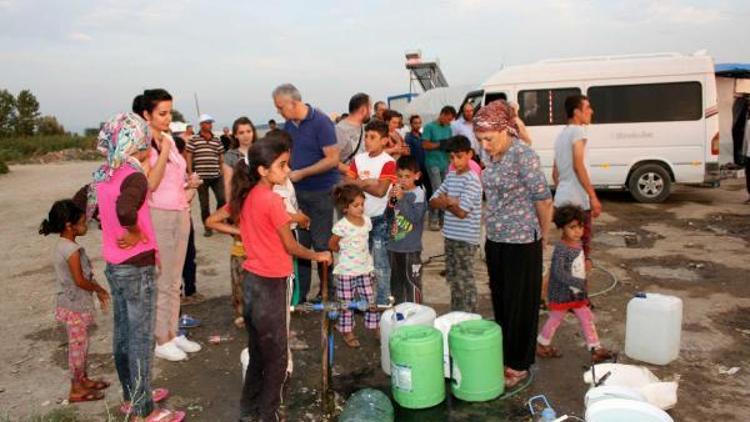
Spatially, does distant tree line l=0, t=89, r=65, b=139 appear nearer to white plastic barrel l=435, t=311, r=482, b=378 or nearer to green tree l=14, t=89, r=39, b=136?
green tree l=14, t=89, r=39, b=136

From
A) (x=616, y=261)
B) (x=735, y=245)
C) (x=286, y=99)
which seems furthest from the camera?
(x=735, y=245)

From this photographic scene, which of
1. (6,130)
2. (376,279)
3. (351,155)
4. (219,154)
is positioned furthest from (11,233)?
(6,130)

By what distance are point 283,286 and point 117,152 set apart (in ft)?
4.04

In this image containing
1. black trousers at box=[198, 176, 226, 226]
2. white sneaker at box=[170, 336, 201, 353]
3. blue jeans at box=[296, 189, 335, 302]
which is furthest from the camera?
black trousers at box=[198, 176, 226, 226]

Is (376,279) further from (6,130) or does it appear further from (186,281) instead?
(6,130)

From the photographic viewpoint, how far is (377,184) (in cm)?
481

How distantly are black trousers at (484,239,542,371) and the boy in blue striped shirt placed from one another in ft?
1.79

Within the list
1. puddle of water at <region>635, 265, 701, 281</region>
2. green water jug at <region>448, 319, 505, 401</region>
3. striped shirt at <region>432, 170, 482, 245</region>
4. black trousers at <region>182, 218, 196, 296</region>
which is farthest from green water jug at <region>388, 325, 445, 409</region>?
puddle of water at <region>635, 265, 701, 281</region>

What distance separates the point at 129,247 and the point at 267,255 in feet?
2.66

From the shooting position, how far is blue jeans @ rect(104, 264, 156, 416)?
3357 millimetres

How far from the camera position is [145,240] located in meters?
3.37

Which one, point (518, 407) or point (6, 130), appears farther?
point (6, 130)

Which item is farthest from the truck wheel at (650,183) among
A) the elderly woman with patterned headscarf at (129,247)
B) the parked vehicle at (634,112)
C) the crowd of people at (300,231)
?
the elderly woman with patterned headscarf at (129,247)

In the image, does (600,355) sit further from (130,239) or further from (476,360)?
(130,239)
